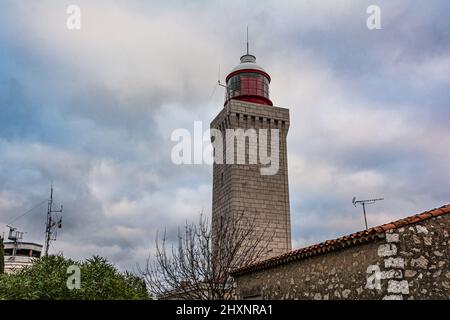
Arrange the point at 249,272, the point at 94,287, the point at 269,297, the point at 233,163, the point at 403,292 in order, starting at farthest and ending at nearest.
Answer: the point at 233,163 → the point at 249,272 → the point at 269,297 → the point at 94,287 → the point at 403,292

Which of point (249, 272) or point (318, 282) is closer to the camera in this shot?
point (318, 282)

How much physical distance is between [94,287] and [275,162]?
1737 centimetres

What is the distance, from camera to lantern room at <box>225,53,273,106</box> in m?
27.7

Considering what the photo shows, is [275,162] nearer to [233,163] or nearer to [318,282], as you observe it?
[233,163]

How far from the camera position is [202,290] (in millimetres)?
13344

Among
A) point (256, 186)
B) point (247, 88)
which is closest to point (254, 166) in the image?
point (256, 186)

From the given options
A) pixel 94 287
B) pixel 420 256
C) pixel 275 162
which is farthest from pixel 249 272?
pixel 275 162

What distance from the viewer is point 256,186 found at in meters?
24.2

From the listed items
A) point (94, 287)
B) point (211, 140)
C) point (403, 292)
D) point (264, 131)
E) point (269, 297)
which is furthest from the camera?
point (211, 140)

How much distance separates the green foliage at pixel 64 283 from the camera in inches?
352

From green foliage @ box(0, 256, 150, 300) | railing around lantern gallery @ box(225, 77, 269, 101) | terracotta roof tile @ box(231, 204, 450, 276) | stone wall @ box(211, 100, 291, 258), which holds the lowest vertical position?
green foliage @ box(0, 256, 150, 300)

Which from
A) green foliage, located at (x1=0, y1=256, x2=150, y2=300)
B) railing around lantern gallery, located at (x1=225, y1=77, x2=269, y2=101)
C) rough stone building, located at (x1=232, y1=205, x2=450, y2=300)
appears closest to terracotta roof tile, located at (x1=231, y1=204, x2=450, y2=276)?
rough stone building, located at (x1=232, y1=205, x2=450, y2=300)

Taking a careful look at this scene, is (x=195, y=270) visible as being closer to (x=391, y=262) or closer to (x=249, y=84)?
(x=391, y=262)

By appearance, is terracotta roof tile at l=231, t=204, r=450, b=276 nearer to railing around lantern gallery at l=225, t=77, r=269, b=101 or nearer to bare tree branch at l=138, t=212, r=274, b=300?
bare tree branch at l=138, t=212, r=274, b=300
